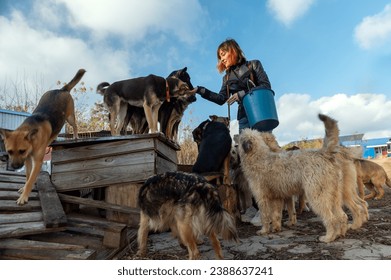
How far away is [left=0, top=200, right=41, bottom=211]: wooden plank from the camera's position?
10.3 feet

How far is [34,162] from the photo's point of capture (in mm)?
3373

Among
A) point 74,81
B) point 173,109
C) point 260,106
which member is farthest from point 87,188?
point 173,109

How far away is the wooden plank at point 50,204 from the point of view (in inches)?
113

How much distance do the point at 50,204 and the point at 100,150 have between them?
81 cm

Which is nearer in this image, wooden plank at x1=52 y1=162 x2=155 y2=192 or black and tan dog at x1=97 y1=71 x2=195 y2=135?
wooden plank at x1=52 y1=162 x2=155 y2=192

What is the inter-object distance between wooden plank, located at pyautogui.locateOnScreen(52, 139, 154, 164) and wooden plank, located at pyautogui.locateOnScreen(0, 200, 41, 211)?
0.64 meters

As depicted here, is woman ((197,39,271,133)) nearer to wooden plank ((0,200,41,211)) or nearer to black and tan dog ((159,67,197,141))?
black and tan dog ((159,67,197,141))

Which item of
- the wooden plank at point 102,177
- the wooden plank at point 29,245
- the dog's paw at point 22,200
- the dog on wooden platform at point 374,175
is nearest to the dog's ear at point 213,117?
the wooden plank at point 102,177

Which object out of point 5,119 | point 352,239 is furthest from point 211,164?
point 5,119

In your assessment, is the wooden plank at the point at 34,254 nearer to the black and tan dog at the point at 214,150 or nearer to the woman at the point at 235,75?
the black and tan dog at the point at 214,150

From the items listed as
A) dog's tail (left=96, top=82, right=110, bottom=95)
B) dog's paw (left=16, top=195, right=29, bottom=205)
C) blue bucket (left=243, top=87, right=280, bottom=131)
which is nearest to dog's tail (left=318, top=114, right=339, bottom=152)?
blue bucket (left=243, top=87, right=280, bottom=131)
